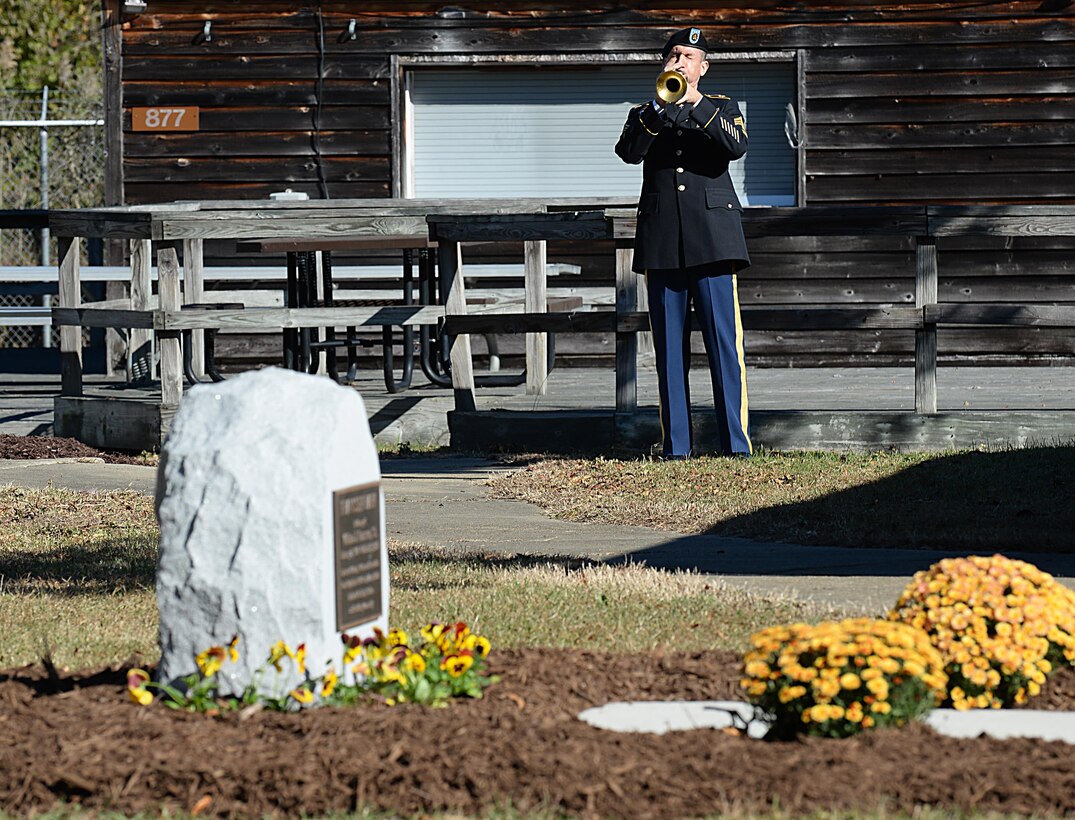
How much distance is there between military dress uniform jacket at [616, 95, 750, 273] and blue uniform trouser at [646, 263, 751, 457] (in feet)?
0.50

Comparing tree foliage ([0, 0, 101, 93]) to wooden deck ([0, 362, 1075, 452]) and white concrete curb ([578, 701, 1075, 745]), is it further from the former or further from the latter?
white concrete curb ([578, 701, 1075, 745])

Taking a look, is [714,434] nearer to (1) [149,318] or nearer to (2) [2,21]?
(1) [149,318]

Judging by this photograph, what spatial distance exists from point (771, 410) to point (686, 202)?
57.6 inches

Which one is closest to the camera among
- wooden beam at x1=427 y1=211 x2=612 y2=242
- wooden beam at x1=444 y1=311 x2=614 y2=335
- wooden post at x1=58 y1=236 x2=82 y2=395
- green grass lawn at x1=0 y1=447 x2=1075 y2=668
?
green grass lawn at x1=0 y1=447 x2=1075 y2=668

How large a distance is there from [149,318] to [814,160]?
6660 mm

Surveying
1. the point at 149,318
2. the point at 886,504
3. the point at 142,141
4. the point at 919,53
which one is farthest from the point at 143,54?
the point at 886,504

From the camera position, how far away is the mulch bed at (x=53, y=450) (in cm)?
1024

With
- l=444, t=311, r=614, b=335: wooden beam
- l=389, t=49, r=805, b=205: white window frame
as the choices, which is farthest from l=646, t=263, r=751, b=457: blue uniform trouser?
l=389, t=49, r=805, b=205: white window frame

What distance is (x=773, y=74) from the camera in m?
14.7

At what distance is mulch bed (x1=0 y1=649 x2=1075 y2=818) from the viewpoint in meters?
3.50

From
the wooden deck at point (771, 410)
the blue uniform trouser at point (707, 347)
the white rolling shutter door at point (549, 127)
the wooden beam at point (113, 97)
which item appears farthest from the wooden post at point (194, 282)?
the blue uniform trouser at point (707, 347)

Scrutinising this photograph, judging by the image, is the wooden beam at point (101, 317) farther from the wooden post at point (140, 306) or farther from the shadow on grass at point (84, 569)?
the shadow on grass at point (84, 569)

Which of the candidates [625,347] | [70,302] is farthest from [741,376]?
[70,302]

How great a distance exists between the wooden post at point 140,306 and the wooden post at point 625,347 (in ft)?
12.4
